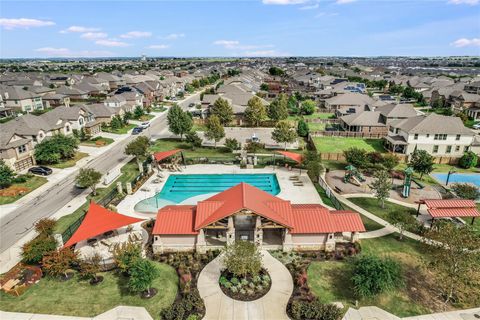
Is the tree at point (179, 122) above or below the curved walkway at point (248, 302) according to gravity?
above

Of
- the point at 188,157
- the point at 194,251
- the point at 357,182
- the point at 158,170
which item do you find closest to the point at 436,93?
the point at 357,182

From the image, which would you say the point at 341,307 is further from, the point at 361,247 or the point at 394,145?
the point at 394,145

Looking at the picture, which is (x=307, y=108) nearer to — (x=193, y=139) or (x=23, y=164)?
(x=193, y=139)

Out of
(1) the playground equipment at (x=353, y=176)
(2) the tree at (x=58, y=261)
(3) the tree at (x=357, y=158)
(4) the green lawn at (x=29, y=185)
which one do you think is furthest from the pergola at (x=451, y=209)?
(4) the green lawn at (x=29, y=185)

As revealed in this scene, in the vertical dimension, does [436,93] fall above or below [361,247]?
above

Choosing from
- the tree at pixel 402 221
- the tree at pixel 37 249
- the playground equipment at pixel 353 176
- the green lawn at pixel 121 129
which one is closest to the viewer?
the tree at pixel 37 249

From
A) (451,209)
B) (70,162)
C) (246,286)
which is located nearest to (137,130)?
(70,162)

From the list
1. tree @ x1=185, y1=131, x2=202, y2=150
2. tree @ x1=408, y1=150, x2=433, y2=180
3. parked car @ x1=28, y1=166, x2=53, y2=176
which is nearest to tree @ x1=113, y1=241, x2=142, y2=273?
parked car @ x1=28, y1=166, x2=53, y2=176

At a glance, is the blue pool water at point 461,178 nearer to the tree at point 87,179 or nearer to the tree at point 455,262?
the tree at point 455,262
